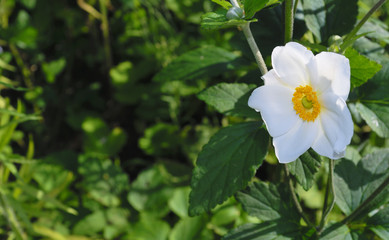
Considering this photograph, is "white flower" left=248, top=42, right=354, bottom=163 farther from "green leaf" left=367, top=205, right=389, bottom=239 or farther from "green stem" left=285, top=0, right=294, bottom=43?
"green leaf" left=367, top=205, right=389, bottom=239

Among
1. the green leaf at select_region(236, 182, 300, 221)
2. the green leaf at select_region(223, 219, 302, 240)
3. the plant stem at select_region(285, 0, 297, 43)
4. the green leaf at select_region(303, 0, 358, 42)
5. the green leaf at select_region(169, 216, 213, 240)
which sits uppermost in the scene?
the plant stem at select_region(285, 0, 297, 43)

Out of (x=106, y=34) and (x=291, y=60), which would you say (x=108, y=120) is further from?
(x=291, y=60)

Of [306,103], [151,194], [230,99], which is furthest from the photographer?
[151,194]

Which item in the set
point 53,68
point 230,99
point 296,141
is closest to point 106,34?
point 53,68

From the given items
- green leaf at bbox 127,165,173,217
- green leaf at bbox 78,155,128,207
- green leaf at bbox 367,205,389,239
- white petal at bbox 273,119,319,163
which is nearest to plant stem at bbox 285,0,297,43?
white petal at bbox 273,119,319,163

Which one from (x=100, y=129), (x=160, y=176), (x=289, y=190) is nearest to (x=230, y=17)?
(x=289, y=190)

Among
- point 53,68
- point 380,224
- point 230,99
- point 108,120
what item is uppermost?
point 230,99
